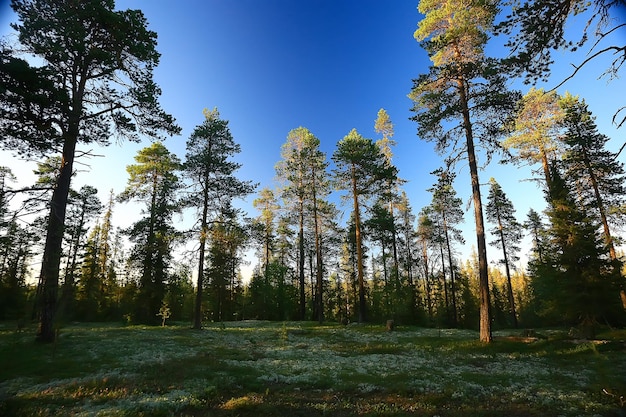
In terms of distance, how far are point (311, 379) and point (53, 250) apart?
41.9ft

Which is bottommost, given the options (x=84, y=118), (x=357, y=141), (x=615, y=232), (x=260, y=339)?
(x=260, y=339)

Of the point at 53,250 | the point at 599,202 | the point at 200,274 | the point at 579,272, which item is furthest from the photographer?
the point at 599,202

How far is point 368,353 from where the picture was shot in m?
16.0

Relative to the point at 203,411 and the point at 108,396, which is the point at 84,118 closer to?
the point at 108,396

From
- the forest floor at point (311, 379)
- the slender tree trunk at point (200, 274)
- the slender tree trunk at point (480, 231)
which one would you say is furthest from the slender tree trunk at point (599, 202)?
the slender tree trunk at point (200, 274)

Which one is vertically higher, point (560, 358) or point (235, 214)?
point (235, 214)

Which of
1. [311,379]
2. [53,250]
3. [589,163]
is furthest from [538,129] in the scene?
[53,250]

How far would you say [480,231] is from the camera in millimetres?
18016

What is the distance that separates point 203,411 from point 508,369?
11389 mm

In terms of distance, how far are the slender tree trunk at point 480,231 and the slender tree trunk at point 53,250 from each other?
2066 cm

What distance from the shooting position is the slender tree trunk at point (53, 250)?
13.0 metres

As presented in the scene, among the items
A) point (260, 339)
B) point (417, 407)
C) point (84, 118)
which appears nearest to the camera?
point (417, 407)

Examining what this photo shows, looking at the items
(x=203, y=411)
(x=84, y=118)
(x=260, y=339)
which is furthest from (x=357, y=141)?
(x=203, y=411)

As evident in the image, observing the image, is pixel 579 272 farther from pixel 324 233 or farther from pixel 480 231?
pixel 324 233
